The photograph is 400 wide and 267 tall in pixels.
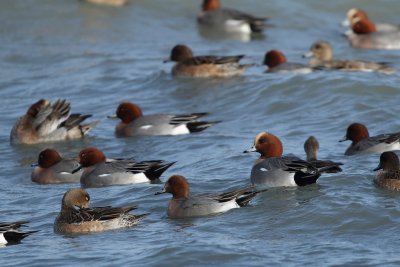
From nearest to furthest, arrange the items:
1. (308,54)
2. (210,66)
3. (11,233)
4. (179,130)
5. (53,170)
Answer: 1. (11,233)
2. (53,170)
3. (179,130)
4. (210,66)
5. (308,54)

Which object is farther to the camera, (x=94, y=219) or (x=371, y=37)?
(x=371, y=37)

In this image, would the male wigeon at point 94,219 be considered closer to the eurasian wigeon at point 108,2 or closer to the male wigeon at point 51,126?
the male wigeon at point 51,126

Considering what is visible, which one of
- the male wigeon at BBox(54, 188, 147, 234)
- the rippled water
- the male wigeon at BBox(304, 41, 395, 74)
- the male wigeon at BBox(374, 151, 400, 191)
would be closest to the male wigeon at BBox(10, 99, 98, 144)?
the rippled water

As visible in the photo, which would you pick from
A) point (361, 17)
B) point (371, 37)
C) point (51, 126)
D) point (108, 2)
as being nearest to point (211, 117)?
point (51, 126)

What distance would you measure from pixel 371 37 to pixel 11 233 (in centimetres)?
1364

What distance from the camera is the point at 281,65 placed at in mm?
19547

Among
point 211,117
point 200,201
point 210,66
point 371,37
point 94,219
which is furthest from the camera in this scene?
point 371,37

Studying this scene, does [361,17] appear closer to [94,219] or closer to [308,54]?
[308,54]

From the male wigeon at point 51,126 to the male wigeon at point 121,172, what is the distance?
2750mm

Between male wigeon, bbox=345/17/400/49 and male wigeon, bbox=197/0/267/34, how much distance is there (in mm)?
2094

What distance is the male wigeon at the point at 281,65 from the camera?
765 inches

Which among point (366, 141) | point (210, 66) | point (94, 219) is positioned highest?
point (210, 66)

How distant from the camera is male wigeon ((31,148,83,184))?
1370 centimetres

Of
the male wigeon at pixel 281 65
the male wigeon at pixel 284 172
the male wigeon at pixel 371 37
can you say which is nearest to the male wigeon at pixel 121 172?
the male wigeon at pixel 284 172
